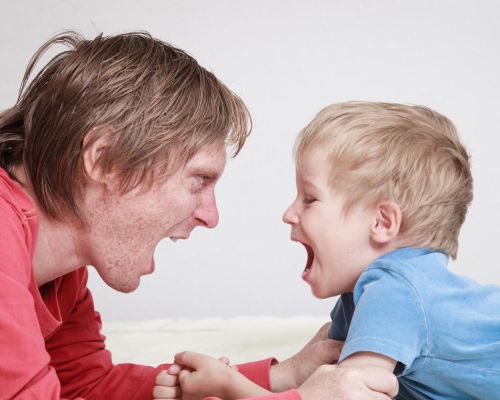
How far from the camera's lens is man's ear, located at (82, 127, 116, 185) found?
1710mm

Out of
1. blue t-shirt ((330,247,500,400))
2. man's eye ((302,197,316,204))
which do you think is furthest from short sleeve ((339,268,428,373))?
man's eye ((302,197,316,204))

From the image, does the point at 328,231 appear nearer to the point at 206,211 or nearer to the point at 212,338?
the point at 206,211

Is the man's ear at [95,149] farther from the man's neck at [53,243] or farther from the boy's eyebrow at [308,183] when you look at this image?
the boy's eyebrow at [308,183]

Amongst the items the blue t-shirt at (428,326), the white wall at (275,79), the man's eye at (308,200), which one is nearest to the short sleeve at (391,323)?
the blue t-shirt at (428,326)

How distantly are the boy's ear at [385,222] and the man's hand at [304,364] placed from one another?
0.29 m

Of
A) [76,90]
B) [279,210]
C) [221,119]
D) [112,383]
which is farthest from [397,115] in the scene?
[279,210]

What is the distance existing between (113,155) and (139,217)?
14 centimetres

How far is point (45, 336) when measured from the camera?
190 centimetres

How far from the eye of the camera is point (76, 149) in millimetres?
1715

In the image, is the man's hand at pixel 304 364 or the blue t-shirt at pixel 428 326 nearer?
the blue t-shirt at pixel 428 326

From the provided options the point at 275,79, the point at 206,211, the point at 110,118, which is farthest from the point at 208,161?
the point at 275,79

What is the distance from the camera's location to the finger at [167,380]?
73.9 inches

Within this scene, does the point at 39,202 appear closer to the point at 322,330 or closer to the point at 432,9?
the point at 322,330

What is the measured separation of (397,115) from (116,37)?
59 centimetres
